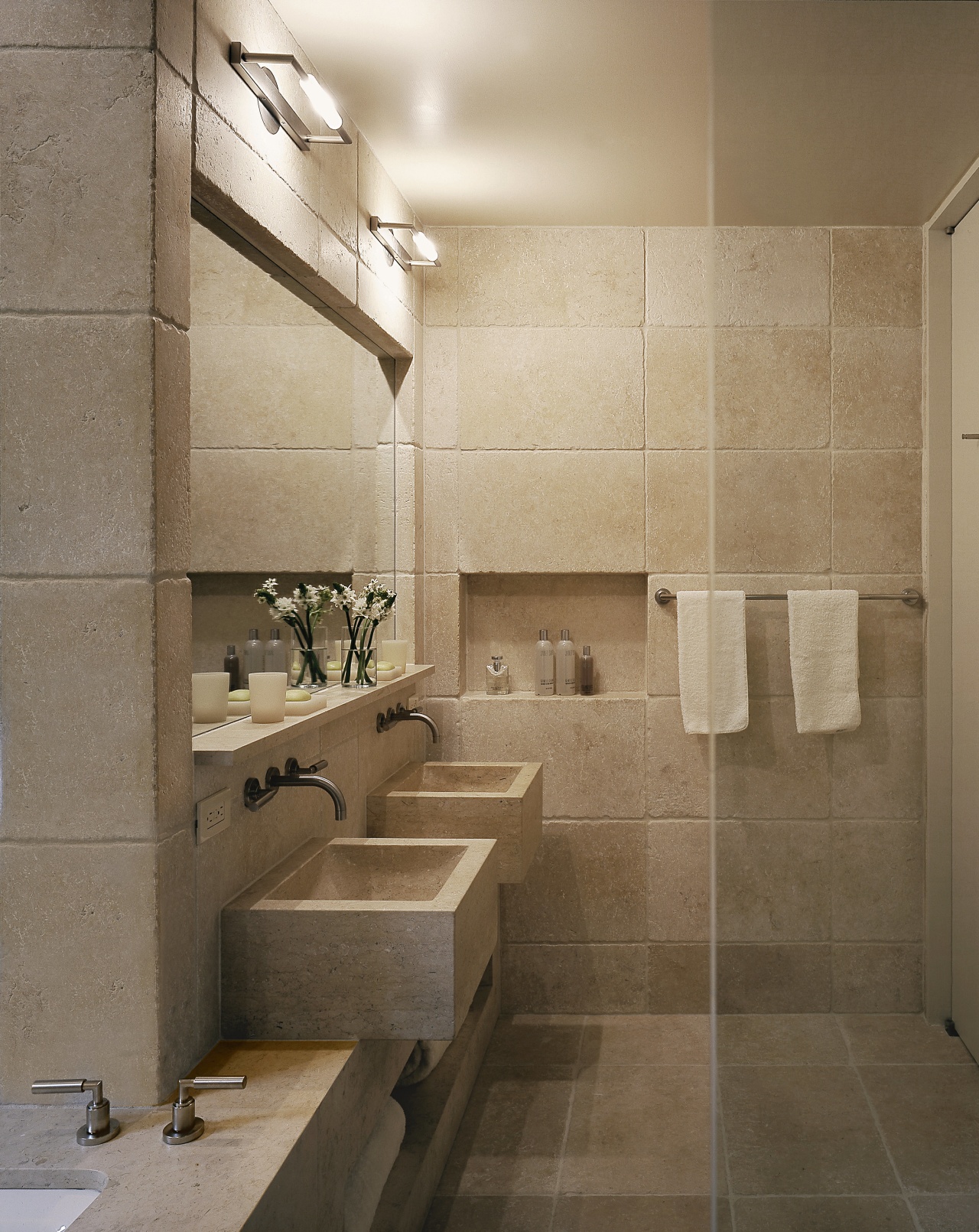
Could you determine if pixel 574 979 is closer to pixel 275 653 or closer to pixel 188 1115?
pixel 275 653

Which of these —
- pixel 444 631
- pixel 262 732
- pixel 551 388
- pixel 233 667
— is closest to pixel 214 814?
pixel 262 732

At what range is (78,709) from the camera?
1.55m

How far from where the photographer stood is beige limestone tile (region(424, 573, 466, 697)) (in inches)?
135

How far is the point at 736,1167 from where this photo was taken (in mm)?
1108

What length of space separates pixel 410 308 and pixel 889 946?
270 cm

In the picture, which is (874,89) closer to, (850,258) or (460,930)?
(850,258)

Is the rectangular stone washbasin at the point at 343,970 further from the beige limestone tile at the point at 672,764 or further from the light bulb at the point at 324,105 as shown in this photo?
the beige limestone tile at the point at 672,764

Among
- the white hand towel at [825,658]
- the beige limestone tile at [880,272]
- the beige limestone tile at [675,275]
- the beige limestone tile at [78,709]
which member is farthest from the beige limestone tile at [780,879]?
the beige limestone tile at [675,275]

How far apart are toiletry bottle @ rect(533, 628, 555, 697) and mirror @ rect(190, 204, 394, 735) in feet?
2.25

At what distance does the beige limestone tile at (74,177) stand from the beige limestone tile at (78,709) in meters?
0.44

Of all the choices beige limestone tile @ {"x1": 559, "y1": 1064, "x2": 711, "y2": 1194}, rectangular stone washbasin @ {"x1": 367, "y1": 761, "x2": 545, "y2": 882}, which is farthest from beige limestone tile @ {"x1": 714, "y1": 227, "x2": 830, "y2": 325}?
beige limestone tile @ {"x1": 559, "y1": 1064, "x2": 711, "y2": 1194}

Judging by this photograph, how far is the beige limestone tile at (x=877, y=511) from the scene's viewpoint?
975mm

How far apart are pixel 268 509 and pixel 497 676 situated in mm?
1389

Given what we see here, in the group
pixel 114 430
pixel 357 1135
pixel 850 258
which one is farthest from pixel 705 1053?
pixel 850 258
